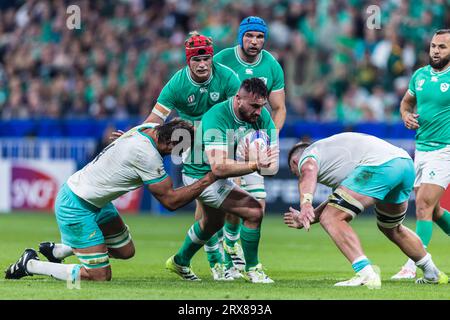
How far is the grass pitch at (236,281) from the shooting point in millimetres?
9391

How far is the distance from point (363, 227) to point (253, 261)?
9113 millimetres

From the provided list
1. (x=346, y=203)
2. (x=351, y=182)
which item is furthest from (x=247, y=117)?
(x=346, y=203)

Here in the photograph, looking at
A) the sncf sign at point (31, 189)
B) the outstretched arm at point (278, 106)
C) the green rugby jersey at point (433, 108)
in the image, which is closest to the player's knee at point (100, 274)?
the outstretched arm at point (278, 106)

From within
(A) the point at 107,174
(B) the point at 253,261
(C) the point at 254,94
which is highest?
(C) the point at 254,94

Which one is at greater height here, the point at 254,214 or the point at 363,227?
the point at 254,214

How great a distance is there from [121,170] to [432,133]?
4169 mm

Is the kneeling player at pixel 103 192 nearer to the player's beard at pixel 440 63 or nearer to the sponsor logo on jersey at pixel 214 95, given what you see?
the sponsor logo on jersey at pixel 214 95

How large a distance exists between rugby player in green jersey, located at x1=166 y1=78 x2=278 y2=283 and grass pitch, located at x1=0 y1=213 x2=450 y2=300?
1.15ft

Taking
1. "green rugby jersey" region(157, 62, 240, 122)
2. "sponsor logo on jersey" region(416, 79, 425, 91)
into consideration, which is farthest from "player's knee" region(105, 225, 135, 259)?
"sponsor logo on jersey" region(416, 79, 425, 91)

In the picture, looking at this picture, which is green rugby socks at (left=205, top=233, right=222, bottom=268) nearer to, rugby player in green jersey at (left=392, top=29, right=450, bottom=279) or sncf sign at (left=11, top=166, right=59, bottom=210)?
rugby player in green jersey at (left=392, top=29, right=450, bottom=279)

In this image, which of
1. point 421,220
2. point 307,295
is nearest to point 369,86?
point 421,220

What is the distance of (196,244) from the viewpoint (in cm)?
1147

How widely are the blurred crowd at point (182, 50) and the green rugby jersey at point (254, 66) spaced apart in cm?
740
